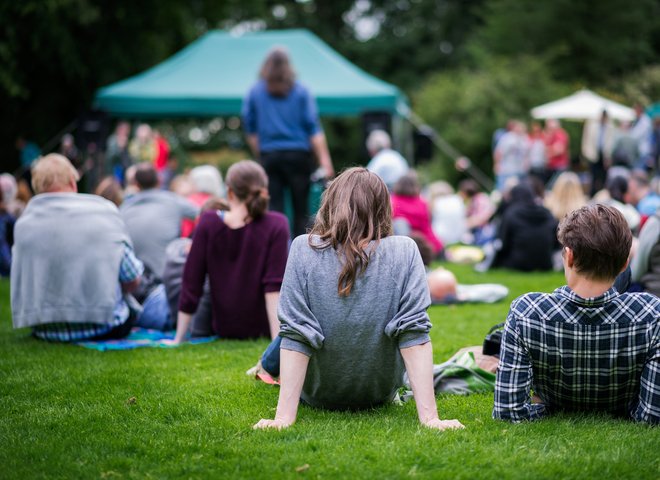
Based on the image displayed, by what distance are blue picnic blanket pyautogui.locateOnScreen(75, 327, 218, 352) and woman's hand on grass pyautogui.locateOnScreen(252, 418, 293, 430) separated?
2468 millimetres

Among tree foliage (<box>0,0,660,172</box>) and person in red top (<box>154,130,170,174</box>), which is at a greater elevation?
tree foliage (<box>0,0,660,172</box>)

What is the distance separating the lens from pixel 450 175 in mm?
27016

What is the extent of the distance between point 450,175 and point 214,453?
24.2m

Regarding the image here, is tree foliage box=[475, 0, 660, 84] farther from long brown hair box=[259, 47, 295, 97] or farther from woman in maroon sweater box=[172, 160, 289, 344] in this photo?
woman in maroon sweater box=[172, 160, 289, 344]

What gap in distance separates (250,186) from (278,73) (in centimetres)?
332

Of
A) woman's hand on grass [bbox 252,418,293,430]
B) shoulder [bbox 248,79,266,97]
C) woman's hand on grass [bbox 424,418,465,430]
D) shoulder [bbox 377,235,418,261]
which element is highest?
shoulder [bbox 248,79,266,97]

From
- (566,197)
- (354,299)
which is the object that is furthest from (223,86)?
(354,299)

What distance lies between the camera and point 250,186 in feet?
18.7

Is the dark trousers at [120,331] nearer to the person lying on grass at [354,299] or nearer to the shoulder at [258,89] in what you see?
the person lying on grass at [354,299]

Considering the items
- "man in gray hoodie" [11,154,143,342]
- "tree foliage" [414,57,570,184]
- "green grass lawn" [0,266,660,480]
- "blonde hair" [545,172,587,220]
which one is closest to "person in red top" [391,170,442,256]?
"blonde hair" [545,172,587,220]

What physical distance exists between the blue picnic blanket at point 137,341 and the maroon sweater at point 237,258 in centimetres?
51

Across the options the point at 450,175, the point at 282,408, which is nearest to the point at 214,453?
the point at 282,408

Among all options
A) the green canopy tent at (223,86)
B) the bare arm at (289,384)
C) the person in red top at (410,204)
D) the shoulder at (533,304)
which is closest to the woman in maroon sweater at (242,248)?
the bare arm at (289,384)

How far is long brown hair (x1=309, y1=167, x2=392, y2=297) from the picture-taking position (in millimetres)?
3666
